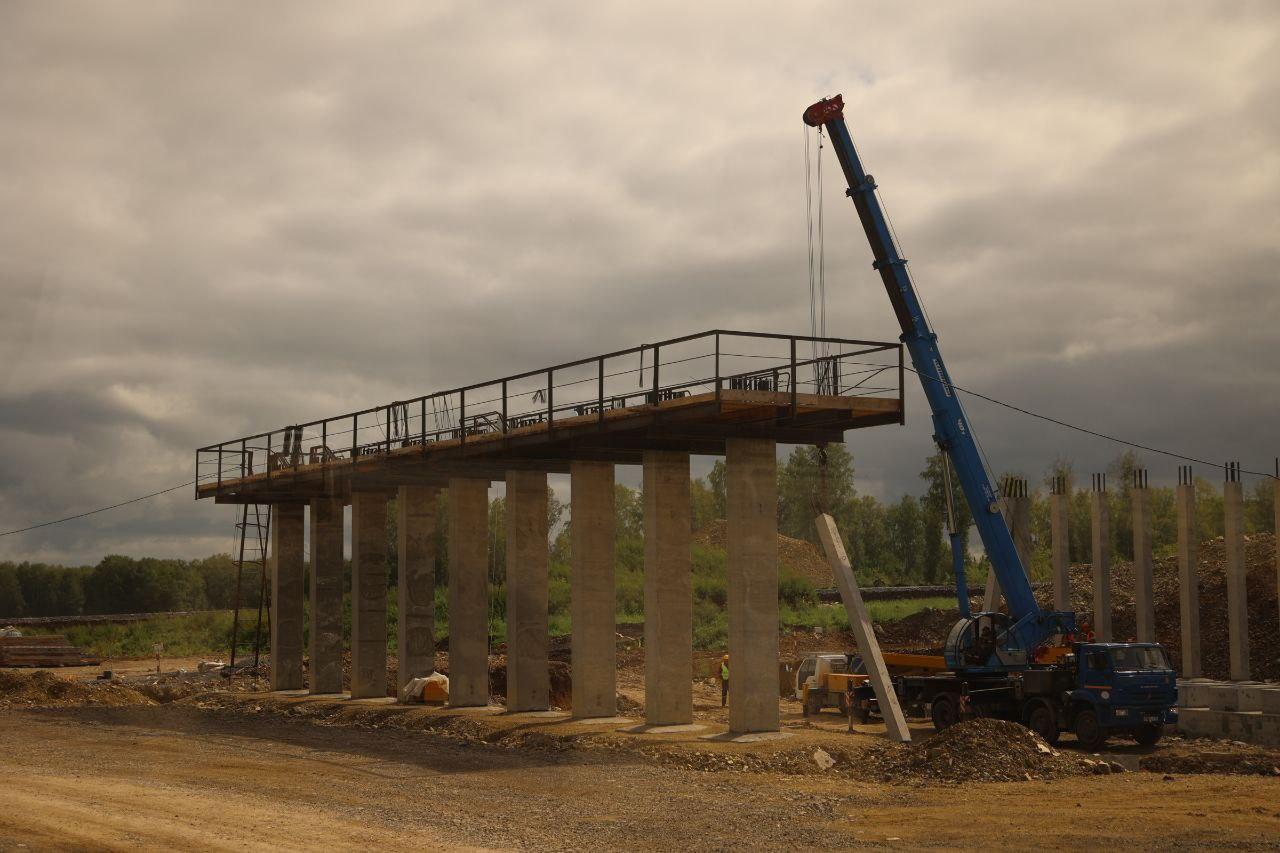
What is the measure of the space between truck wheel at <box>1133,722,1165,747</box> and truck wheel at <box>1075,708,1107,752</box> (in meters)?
0.85

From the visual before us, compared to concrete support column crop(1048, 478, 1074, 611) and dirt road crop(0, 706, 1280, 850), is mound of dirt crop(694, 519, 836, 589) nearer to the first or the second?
concrete support column crop(1048, 478, 1074, 611)

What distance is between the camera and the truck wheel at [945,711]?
29578mm

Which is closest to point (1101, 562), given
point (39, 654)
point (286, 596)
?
point (286, 596)

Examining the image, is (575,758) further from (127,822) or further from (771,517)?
(127,822)

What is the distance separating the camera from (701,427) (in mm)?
25562

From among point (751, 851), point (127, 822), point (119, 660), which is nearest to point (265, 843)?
point (127, 822)

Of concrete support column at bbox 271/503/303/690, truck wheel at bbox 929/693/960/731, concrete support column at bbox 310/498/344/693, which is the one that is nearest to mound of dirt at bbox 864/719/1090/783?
truck wheel at bbox 929/693/960/731

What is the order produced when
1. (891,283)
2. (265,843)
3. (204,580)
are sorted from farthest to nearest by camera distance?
1. (204,580)
2. (891,283)
3. (265,843)

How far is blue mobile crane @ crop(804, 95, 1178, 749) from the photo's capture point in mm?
26703

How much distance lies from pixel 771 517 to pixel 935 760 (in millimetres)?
5740

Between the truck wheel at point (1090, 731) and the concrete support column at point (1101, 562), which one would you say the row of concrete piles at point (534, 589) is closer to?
the truck wheel at point (1090, 731)

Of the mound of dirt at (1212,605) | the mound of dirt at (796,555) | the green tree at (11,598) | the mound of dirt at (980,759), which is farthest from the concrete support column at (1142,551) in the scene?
the green tree at (11,598)

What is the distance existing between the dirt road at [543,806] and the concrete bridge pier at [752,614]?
2.62m

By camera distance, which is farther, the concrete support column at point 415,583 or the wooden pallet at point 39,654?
the wooden pallet at point 39,654
